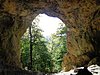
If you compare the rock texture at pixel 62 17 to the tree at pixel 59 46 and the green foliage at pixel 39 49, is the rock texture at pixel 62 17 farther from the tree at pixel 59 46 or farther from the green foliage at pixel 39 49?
the tree at pixel 59 46

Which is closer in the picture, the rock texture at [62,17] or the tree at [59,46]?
the rock texture at [62,17]

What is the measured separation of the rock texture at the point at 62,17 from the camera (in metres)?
19.8

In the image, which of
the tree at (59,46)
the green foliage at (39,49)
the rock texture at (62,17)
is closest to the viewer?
the rock texture at (62,17)

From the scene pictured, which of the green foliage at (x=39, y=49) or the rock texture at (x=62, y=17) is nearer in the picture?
the rock texture at (x=62, y=17)

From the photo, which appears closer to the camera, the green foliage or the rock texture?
the rock texture

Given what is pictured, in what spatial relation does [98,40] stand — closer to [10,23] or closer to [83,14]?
[83,14]

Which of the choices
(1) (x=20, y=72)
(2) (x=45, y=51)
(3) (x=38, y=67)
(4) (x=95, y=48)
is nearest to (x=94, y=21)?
(4) (x=95, y=48)

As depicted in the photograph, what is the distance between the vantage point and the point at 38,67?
31234 mm

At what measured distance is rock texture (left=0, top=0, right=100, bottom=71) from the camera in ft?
65.0

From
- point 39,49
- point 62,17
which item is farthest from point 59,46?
point 62,17

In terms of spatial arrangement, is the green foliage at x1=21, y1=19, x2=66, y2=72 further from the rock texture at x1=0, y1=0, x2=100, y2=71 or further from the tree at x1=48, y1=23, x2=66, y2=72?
the rock texture at x1=0, y1=0, x2=100, y2=71

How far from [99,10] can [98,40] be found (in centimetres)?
286

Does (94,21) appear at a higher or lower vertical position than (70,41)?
higher

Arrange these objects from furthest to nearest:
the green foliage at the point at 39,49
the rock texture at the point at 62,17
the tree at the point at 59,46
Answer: the tree at the point at 59,46, the green foliage at the point at 39,49, the rock texture at the point at 62,17
